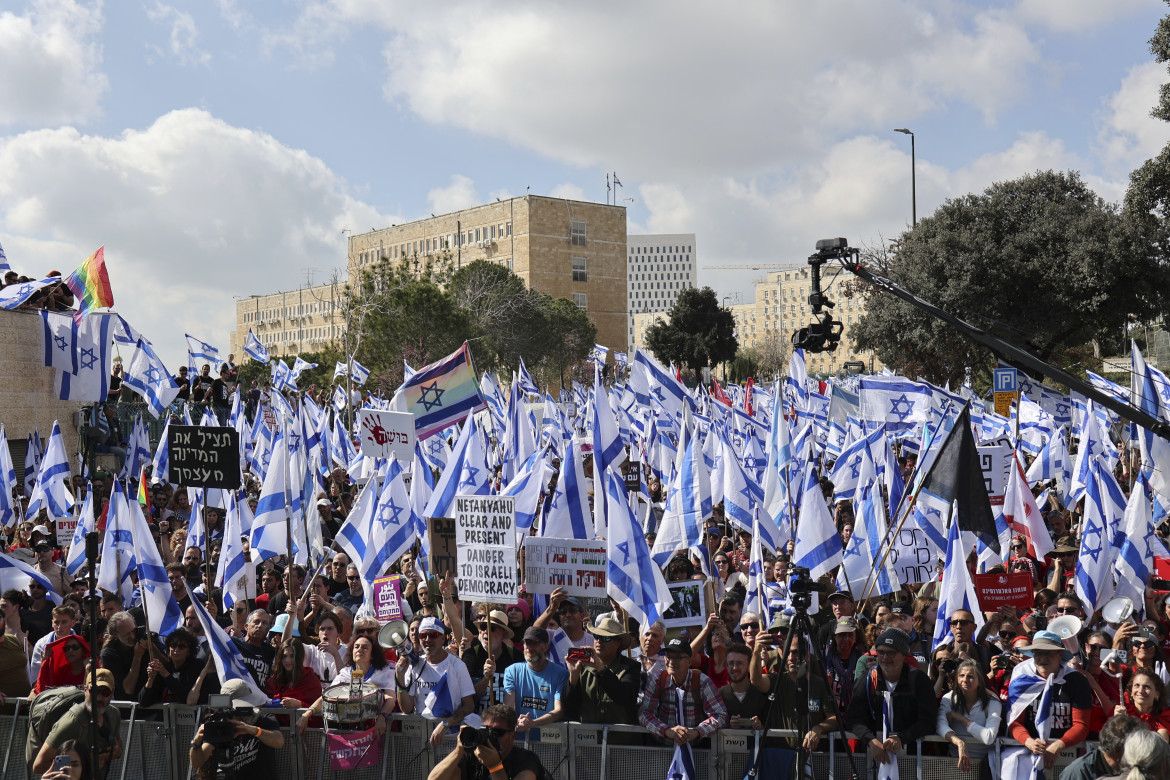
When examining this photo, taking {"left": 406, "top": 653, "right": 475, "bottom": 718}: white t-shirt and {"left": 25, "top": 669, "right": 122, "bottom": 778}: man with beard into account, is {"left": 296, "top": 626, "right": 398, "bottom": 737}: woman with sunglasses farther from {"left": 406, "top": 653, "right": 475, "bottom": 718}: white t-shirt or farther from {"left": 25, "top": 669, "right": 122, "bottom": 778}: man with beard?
{"left": 25, "top": 669, "right": 122, "bottom": 778}: man with beard

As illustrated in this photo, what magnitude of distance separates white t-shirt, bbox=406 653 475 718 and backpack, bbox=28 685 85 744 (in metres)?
2.19

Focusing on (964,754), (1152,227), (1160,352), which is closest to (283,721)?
(964,754)

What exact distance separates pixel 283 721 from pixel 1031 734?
5.05 m

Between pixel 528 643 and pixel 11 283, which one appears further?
pixel 11 283

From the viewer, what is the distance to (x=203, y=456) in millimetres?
10812

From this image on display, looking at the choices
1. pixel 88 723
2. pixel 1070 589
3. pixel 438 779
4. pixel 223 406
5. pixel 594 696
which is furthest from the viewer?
pixel 223 406

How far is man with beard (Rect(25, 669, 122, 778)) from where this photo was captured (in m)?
7.09

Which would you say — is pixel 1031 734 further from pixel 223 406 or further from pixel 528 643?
pixel 223 406

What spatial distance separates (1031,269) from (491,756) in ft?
102

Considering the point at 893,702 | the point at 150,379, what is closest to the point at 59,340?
the point at 150,379

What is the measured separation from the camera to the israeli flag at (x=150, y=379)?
72.5ft

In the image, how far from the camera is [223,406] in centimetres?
2731

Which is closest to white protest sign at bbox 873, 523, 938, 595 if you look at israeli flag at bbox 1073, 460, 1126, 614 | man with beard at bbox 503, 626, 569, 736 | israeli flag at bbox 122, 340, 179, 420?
israeli flag at bbox 1073, 460, 1126, 614

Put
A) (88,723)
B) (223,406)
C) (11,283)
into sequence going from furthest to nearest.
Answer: (223,406) < (11,283) < (88,723)
